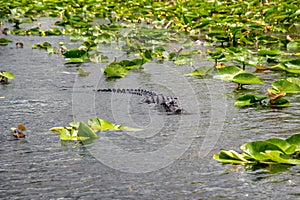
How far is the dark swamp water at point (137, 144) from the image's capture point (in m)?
2.53

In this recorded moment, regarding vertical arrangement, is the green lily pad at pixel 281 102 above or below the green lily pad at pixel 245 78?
below

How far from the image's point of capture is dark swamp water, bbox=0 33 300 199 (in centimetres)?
253

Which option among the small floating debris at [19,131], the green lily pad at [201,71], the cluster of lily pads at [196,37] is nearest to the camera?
the small floating debris at [19,131]

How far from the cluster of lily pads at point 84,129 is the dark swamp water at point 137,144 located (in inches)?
2.1

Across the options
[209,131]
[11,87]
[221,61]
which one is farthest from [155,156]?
[221,61]

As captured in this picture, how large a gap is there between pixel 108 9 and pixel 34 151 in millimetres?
8388

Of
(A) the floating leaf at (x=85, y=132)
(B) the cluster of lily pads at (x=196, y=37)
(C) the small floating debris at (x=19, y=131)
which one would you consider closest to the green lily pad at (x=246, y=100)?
(B) the cluster of lily pads at (x=196, y=37)

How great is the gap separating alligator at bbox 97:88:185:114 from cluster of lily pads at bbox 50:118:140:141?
1.67 ft

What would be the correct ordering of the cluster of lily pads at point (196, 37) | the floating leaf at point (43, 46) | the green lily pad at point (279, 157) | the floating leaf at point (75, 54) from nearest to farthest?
the green lily pad at point (279, 157)
the cluster of lily pads at point (196, 37)
the floating leaf at point (75, 54)
the floating leaf at point (43, 46)

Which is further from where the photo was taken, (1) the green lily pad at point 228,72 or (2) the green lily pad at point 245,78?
(1) the green lily pad at point 228,72

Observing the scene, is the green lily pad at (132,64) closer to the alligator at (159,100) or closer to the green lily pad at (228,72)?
the alligator at (159,100)

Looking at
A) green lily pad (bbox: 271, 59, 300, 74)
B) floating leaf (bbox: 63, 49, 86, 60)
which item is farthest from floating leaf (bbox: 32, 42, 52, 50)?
green lily pad (bbox: 271, 59, 300, 74)

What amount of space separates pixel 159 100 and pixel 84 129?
106 centimetres

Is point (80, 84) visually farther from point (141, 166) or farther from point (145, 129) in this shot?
point (141, 166)
